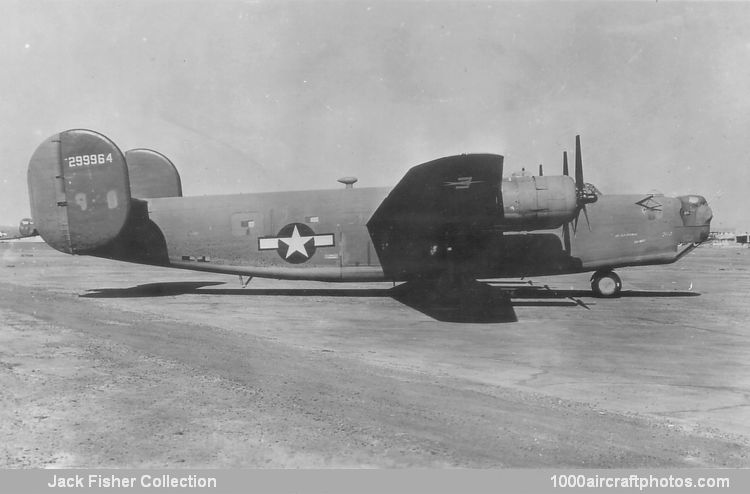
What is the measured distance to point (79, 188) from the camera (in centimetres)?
1433

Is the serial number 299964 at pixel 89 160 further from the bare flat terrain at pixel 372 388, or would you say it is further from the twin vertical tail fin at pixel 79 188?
the bare flat terrain at pixel 372 388

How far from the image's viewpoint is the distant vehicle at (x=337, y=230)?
14.3 m

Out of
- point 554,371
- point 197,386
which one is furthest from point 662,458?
point 197,386

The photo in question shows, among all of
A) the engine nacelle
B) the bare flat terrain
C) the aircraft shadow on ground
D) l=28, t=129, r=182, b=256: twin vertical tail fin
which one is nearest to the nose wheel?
the aircraft shadow on ground

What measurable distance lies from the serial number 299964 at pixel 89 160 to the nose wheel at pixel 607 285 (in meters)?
13.4

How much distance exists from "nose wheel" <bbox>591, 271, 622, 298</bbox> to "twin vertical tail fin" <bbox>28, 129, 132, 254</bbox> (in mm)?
12755

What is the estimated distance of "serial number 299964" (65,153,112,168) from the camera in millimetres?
14312

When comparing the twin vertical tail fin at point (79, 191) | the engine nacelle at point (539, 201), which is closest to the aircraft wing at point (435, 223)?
the engine nacelle at point (539, 201)

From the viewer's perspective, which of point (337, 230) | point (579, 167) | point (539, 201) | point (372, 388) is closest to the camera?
point (372, 388)

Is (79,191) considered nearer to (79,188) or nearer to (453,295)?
(79,188)

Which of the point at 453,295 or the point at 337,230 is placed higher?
the point at 337,230

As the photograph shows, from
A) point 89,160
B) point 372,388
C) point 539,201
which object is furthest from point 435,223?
point 89,160

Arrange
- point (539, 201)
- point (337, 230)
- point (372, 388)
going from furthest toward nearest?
point (337, 230), point (539, 201), point (372, 388)

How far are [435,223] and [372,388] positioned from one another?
846 cm
